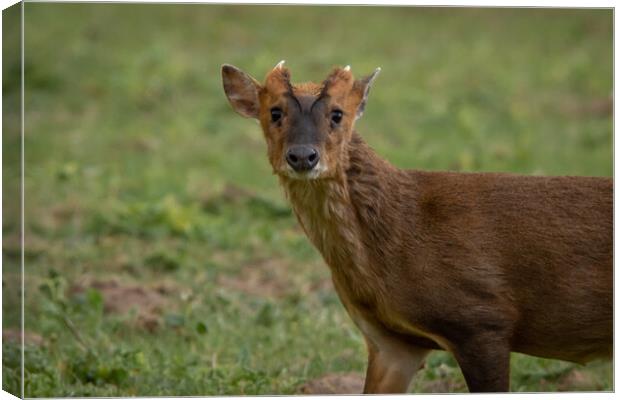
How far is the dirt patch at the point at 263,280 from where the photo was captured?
10055mm

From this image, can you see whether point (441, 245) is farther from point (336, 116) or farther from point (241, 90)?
point (241, 90)

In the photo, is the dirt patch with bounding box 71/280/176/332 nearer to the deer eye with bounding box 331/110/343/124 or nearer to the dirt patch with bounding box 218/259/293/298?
the dirt patch with bounding box 218/259/293/298

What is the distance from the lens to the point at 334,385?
24.8 ft

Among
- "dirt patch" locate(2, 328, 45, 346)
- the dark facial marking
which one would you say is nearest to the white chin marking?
the dark facial marking

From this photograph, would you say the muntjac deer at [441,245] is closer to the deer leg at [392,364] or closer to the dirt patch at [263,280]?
the deer leg at [392,364]

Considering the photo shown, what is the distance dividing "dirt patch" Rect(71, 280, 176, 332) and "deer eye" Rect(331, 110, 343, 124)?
292 centimetres

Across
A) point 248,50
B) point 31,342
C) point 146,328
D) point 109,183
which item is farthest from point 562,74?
point 31,342

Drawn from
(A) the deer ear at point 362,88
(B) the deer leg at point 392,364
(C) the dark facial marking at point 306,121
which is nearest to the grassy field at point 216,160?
(B) the deer leg at point 392,364

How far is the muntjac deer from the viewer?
6426mm

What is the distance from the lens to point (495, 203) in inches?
→ 263

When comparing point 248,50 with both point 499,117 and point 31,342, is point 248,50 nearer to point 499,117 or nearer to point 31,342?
point 499,117

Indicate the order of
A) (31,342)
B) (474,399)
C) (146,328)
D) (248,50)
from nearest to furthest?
(474,399) < (31,342) < (146,328) < (248,50)

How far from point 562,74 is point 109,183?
5.57 meters

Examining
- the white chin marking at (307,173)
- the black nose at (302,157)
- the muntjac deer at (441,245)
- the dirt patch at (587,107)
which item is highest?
the dirt patch at (587,107)
